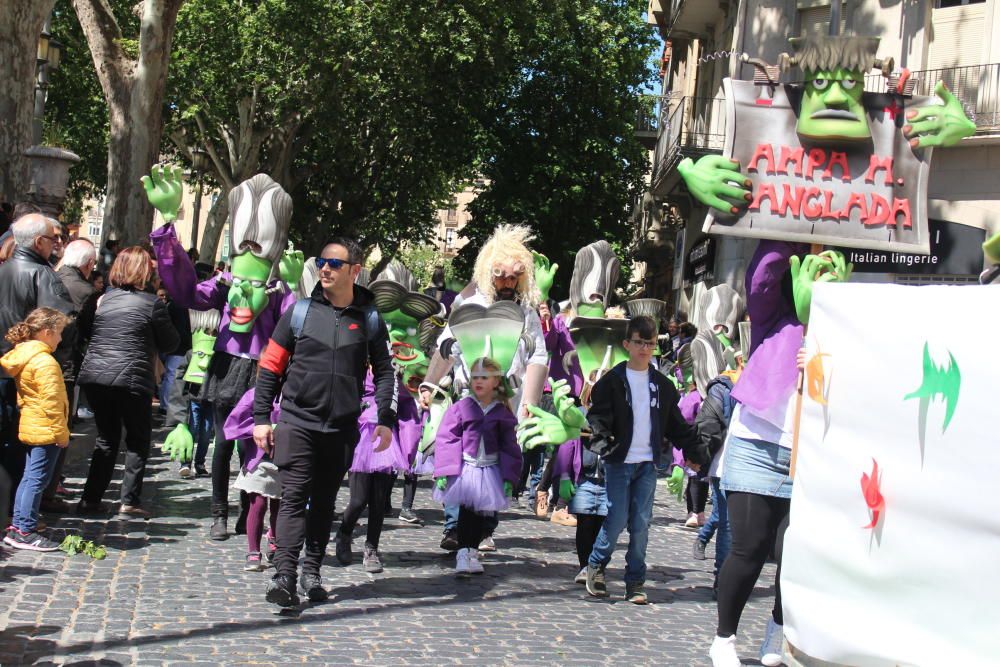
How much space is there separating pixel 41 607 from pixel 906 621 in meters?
4.00

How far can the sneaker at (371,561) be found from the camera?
789 cm

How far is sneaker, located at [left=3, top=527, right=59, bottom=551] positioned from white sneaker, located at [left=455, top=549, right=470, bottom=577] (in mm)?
2319

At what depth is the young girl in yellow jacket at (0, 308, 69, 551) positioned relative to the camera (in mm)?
7504

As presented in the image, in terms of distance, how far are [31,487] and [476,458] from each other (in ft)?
8.37

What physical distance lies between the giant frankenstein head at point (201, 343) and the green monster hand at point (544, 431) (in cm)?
502

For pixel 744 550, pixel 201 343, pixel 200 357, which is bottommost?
pixel 744 550

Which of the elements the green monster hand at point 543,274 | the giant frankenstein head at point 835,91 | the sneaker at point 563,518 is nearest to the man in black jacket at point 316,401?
the giant frankenstein head at point 835,91

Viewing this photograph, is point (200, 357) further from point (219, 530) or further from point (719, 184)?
point (719, 184)

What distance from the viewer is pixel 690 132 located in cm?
2550

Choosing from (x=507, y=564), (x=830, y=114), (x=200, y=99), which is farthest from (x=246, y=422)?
(x=200, y=99)

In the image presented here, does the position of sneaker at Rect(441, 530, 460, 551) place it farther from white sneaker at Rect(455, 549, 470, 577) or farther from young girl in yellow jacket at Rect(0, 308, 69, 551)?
young girl in yellow jacket at Rect(0, 308, 69, 551)

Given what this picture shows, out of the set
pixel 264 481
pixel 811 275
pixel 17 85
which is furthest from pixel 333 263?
pixel 17 85

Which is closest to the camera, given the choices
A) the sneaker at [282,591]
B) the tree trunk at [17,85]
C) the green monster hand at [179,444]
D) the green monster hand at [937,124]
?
the green monster hand at [937,124]

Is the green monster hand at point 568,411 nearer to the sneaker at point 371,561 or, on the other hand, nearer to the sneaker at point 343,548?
the sneaker at point 371,561
